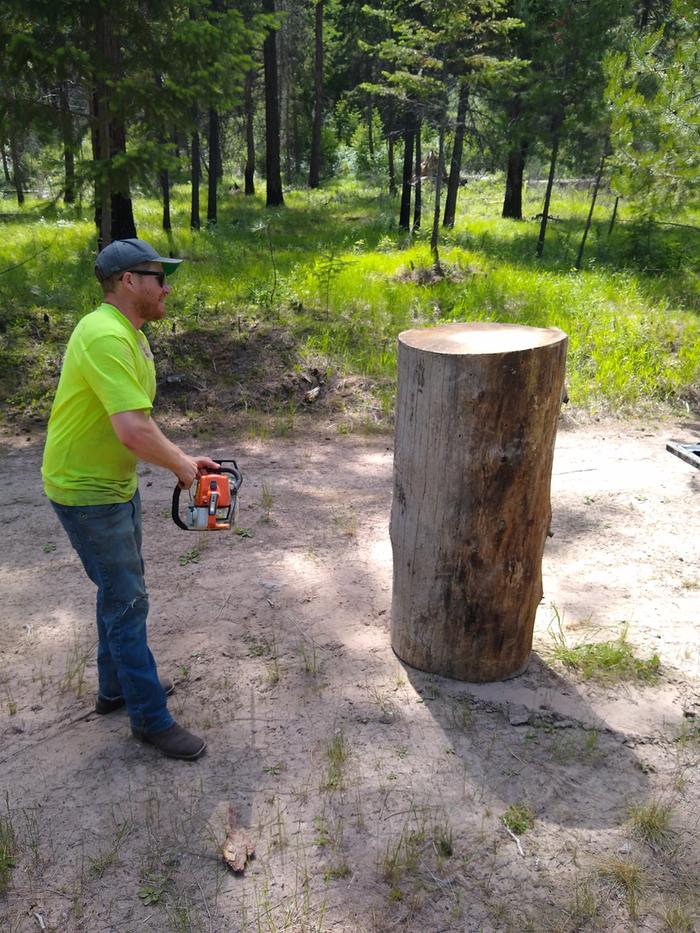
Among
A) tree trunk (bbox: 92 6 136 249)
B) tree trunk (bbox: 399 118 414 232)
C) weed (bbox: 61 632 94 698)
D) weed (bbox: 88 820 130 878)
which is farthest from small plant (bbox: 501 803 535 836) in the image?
tree trunk (bbox: 399 118 414 232)

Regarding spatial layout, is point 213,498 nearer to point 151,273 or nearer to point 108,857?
point 151,273

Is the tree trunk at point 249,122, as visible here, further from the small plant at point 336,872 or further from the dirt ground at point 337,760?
the small plant at point 336,872

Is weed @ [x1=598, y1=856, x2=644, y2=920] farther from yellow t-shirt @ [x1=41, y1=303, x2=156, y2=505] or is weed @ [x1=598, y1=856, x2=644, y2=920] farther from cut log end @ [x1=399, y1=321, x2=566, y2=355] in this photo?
yellow t-shirt @ [x1=41, y1=303, x2=156, y2=505]

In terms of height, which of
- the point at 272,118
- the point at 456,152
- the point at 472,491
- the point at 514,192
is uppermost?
the point at 272,118

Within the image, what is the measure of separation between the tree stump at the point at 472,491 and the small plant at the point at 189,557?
1.74 meters

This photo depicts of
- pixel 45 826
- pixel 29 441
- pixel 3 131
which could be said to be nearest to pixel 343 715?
pixel 45 826

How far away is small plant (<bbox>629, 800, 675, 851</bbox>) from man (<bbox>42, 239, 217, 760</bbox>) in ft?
6.09

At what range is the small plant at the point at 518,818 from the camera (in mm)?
2740

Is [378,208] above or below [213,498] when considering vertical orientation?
above

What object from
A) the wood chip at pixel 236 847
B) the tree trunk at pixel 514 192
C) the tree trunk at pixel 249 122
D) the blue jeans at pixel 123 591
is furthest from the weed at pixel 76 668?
the tree trunk at pixel 249 122

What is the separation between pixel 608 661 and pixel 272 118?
69.9 feet

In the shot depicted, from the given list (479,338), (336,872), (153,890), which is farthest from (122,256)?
(336,872)

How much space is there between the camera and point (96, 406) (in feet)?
8.89

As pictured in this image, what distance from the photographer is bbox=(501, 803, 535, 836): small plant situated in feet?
8.99
